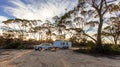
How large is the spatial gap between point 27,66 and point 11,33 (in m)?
49.5

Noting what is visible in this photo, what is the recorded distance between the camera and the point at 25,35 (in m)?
59.9

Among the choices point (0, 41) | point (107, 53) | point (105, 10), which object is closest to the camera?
point (107, 53)

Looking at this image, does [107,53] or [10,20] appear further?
[10,20]

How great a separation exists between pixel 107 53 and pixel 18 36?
4179 centimetres

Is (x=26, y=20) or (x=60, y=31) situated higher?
(x=26, y=20)

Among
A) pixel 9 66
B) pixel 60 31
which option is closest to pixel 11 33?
pixel 60 31

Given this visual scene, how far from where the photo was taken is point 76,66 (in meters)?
11.4

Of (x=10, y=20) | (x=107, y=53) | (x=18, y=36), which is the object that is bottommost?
(x=107, y=53)

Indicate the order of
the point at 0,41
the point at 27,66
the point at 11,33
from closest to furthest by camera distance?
the point at 27,66
the point at 0,41
the point at 11,33

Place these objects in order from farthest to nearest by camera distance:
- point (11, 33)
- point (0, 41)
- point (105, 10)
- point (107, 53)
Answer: point (11, 33), point (0, 41), point (105, 10), point (107, 53)

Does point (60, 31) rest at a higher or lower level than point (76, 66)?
higher

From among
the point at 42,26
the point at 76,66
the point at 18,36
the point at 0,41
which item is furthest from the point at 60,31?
the point at 76,66

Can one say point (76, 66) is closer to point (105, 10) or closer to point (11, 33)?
Answer: point (105, 10)

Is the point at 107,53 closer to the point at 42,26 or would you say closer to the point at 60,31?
the point at 60,31
